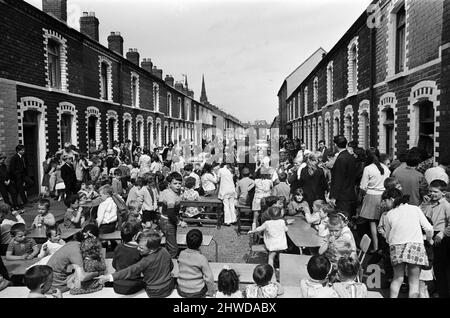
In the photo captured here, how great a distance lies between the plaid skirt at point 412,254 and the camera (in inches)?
165

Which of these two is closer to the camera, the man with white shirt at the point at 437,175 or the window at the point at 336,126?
the man with white shirt at the point at 437,175

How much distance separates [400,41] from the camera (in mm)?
10844

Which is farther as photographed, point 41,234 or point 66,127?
point 66,127

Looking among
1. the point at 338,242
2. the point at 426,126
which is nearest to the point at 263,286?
the point at 338,242

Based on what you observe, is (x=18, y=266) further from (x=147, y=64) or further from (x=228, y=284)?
(x=147, y=64)

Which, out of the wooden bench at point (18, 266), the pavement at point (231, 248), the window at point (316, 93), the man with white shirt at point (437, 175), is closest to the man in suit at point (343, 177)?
the pavement at point (231, 248)

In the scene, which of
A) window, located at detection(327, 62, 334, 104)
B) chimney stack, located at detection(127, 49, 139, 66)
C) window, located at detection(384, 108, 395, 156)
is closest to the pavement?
window, located at detection(384, 108, 395, 156)

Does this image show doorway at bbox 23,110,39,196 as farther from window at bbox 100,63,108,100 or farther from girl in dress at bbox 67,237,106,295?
girl in dress at bbox 67,237,106,295

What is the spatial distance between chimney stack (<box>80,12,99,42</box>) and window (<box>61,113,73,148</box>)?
515 centimetres

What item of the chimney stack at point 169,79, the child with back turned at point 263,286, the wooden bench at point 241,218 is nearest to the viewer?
the child with back turned at point 263,286

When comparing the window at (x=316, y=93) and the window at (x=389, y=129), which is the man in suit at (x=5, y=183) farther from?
the window at (x=316, y=93)

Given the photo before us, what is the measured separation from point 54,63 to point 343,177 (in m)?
12.4

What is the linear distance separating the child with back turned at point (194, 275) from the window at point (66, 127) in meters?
12.1
